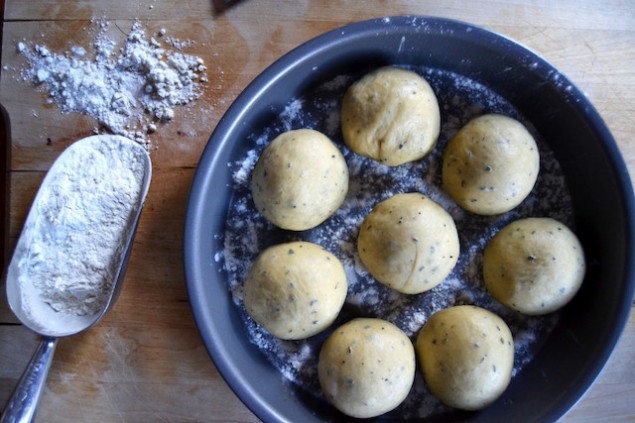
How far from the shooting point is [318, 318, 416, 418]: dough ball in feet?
2.55

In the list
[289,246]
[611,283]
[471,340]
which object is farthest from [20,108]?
[611,283]

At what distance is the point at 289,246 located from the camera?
2.74 feet

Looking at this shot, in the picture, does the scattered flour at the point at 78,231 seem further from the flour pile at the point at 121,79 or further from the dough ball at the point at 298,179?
the dough ball at the point at 298,179

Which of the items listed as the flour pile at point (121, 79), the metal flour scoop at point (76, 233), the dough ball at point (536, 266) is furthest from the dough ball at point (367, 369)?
the flour pile at point (121, 79)

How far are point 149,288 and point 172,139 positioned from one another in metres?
0.25

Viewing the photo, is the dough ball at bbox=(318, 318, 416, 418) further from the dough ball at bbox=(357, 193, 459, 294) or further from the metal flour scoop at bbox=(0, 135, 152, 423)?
the metal flour scoop at bbox=(0, 135, 152, 423)

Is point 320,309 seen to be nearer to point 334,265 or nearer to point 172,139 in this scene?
point 334,265

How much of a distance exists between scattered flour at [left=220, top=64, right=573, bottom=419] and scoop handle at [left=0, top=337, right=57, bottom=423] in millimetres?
301

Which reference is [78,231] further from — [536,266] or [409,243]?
[536,266]

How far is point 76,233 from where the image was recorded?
87cm

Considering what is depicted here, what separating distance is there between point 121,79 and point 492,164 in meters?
0.62

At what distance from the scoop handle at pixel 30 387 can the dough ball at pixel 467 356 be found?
0.59 meters

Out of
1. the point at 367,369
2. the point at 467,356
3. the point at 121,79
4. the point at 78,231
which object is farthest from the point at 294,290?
the point at 121,79

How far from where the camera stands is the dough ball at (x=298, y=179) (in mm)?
797
